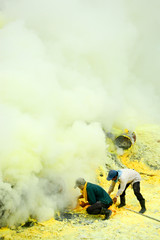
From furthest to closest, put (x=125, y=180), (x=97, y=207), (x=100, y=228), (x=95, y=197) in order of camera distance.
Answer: (x=125, y=180) < (x=95, y=197) < (x=97, y=207) < (x=100, y=228)

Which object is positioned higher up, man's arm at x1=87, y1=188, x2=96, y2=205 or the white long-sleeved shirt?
the white long-sleeved shirt

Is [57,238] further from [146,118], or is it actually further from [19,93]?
[146,118]

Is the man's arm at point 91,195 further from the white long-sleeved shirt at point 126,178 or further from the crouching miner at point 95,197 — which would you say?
the white long-sleeved shirt at point 126,178

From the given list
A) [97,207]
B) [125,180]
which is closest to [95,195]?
[97,207]

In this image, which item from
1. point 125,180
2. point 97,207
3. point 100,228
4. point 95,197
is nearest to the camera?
point 100,228

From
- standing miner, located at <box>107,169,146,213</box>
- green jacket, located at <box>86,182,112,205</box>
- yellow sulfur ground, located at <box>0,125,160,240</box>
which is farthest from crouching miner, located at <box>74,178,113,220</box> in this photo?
standing miner, located at <box>107,169,146,213</box>

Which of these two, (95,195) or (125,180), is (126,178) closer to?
(125,180)

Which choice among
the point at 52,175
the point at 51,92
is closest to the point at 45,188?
the point at 52,175

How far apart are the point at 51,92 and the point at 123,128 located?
167 inches

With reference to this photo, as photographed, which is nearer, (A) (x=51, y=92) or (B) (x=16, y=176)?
(B) (x=16, y=176)

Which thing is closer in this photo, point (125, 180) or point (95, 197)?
point (95, 197)

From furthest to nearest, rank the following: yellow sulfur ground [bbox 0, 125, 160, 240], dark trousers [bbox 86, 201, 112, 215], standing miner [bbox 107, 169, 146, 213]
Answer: standing miner [bbox 107, 169, 146, 213]
dark trousers [bbox 86, 201, 112, 215]
yellow sulfur ground [bbox 0, 125, 160, 240]

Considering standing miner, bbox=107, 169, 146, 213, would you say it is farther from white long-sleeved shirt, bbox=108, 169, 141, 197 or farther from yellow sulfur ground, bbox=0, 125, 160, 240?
yellow sulfur ground, bbox=0, 125, 160, 240

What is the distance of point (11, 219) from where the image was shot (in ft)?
13.5
